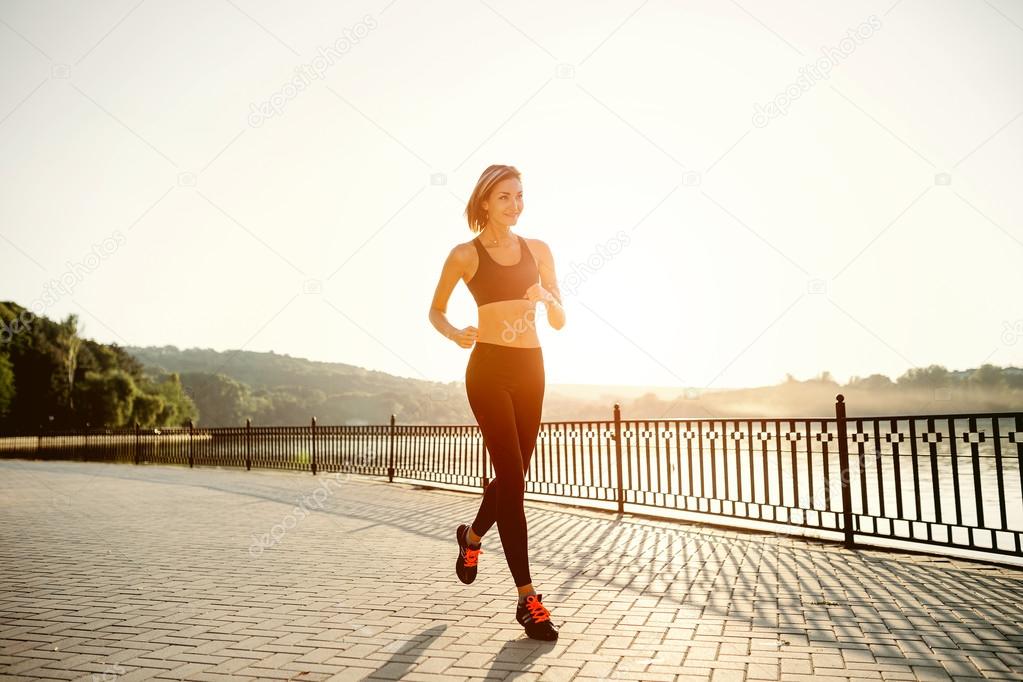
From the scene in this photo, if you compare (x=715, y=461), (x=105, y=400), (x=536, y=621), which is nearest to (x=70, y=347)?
(x=105, y=400)

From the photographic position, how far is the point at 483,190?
415 centimetres

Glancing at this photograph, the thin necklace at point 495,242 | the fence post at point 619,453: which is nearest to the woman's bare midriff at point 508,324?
the thin necklace at point 495,242

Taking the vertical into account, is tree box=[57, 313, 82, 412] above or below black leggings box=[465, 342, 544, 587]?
above

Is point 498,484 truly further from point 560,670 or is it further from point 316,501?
point 316,501

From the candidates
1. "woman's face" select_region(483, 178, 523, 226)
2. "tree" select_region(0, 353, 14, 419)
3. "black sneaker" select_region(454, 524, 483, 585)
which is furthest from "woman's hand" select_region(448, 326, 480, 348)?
"tree" select_region(0, 353, 14, 419)

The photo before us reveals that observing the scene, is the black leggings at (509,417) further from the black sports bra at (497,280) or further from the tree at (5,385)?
the tree at (5,385)

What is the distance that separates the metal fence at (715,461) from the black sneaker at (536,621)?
13.9 feet

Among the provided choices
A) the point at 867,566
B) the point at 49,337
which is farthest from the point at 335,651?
the point at 49,337

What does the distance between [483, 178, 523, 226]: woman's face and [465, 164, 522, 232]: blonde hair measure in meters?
0.03

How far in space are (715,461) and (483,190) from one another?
30.1 feet

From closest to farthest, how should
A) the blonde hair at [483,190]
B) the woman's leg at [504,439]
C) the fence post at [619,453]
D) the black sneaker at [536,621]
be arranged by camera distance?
the black sneaker at [536,621]
the woman's leg at [504,439]
the blonde hair at [483,190]
the fence post at [619,453]

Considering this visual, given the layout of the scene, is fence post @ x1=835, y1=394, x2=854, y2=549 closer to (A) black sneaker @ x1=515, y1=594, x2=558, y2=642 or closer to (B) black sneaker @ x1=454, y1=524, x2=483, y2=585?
(B) black sneaker @ x1=454, y1=524, x2=483, y2=585

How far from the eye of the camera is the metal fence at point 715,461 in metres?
6.69

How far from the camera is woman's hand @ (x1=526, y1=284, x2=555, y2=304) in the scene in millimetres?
3996
